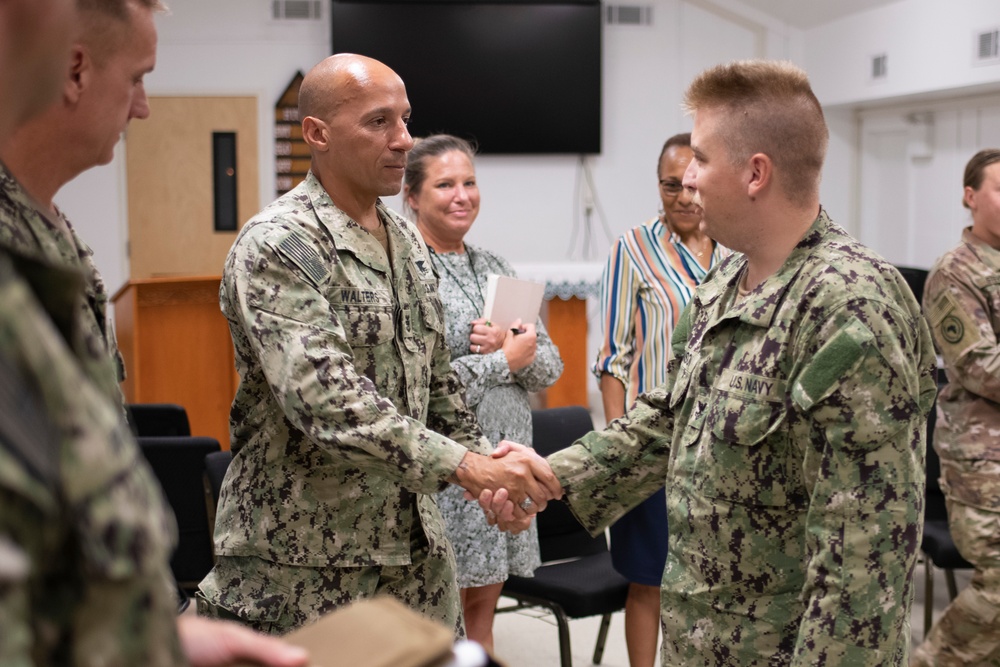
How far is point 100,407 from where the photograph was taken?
28.6 inches

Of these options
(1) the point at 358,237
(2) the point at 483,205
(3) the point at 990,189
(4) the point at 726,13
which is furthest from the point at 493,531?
(4) the point at 726,13

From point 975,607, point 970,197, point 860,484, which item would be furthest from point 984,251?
point 860,484

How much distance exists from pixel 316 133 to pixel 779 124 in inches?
39.3

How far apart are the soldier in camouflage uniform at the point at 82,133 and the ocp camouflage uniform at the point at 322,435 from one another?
0.59m

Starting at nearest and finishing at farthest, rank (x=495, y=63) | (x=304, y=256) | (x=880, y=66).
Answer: (x=304, y=256)
(x=880, y=66)
(x=495, y=63)

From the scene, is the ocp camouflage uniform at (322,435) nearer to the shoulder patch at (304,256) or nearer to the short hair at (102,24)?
the shoulder patch at (304,256)

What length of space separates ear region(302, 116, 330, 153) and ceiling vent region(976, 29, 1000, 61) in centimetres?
636

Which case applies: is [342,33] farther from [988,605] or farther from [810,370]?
[810,370]

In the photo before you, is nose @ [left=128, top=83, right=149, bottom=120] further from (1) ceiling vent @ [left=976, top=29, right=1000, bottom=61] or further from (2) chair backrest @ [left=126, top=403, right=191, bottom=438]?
(1) ceiling vent @ [left=976, top=29, right=1000, bottom=61]

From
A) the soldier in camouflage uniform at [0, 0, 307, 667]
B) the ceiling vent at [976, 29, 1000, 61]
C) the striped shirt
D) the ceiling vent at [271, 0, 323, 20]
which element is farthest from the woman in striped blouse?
the ceiling vent at [271, 0, 323, 20]

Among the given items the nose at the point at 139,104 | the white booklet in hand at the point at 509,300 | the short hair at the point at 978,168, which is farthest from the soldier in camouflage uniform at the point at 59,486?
the short hair at the point at 978,168

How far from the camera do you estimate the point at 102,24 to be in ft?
4.57

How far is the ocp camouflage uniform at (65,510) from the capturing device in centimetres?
65

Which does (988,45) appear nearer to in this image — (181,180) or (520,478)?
(520,478)
